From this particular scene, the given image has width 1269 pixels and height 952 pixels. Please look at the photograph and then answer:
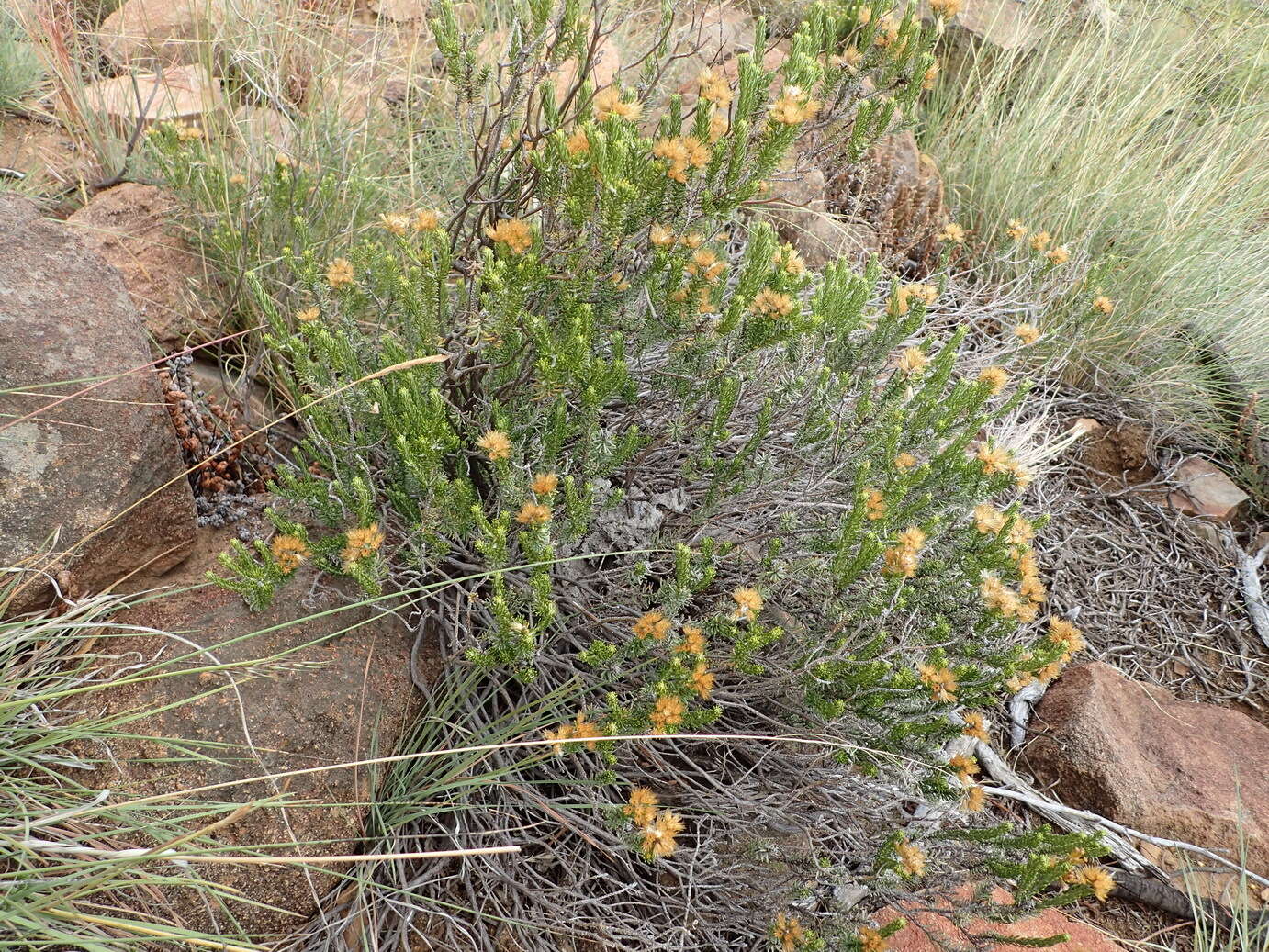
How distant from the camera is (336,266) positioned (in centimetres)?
201

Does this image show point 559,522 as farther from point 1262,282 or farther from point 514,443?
point 1262,282

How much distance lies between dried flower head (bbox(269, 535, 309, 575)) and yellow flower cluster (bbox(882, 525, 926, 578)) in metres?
1.32

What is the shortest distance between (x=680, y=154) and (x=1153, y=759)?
7.72ft

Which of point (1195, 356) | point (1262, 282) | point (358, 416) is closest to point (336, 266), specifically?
point (358, 416)

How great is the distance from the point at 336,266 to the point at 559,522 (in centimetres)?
83

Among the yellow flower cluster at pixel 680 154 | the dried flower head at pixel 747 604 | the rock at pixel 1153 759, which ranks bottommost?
the rock at pixel 1153 759

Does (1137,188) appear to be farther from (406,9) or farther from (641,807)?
(641,807)

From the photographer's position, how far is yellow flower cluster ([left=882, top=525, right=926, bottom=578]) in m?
1.81

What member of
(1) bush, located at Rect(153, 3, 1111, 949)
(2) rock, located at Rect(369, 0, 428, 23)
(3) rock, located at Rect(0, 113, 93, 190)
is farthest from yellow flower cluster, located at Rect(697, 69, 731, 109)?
(2) rock, located at Rect(369, 0, 428, 23)

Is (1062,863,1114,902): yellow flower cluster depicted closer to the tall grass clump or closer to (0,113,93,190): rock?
the tall grass clump

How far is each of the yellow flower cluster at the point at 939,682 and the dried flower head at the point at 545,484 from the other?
3.02 ft

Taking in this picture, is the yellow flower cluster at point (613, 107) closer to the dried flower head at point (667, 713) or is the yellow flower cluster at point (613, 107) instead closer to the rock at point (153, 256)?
the dried flower head at point (667, 713)

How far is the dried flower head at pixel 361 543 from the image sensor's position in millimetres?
1780

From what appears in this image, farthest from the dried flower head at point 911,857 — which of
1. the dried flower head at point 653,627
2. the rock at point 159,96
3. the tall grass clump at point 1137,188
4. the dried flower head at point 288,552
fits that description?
the rock at point 159,96
